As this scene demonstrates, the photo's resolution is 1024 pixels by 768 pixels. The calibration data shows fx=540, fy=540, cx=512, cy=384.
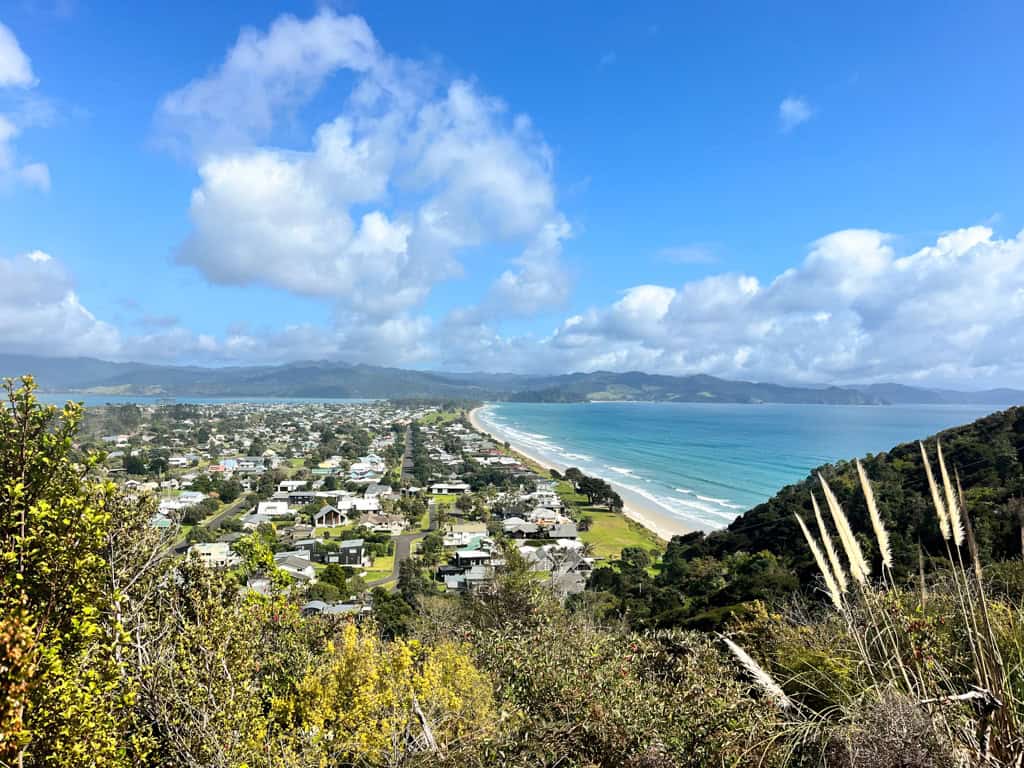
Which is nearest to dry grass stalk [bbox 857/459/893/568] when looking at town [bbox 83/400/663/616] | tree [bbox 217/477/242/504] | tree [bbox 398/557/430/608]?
town [bbox 83/400/663/616]

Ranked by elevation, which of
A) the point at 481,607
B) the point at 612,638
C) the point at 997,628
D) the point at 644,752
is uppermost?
the point at 997,628

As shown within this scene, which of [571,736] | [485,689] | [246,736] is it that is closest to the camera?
[246,736]

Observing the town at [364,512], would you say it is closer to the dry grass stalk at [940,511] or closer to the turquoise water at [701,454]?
the dry grass stalk at [940,511]

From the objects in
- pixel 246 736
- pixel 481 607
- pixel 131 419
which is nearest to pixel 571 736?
pixel 246 736

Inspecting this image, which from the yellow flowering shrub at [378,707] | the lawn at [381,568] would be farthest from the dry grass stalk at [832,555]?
the lawn at [381,568]

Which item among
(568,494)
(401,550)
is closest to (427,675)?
(401,550)

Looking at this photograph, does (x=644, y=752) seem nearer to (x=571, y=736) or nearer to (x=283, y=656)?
(x=571, y=736)

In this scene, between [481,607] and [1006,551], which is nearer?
[1006,551]

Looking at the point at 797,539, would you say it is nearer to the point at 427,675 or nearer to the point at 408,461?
the point at 427,675
